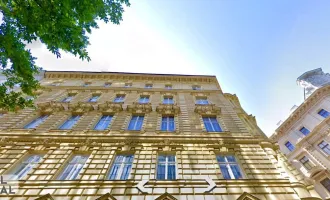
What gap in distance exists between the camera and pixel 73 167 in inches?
374

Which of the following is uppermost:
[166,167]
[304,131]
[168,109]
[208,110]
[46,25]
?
[304,131]

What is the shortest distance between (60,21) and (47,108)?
1147 centimetres

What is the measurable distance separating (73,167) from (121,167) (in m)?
2.90

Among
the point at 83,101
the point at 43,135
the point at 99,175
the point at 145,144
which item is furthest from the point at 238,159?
the point at 83,101

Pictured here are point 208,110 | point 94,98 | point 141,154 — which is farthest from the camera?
point 94,98

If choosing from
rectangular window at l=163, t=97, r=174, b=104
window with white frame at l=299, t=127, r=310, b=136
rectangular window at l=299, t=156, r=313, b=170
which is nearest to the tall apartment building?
rectangular window at l=163, t=97, r=174, b=104

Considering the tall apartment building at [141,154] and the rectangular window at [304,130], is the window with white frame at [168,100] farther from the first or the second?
the rectangular window at [304,130]

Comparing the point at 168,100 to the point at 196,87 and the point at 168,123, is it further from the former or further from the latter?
the point at 196,87

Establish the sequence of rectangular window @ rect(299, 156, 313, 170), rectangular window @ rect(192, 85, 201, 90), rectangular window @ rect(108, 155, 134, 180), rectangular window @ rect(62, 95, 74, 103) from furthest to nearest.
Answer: rectangular window @ rect(299, 156, 313, 170) → rectangular window @ rect(192, 85, 201, 90) → rectangular window @ rect(62, 95, 74, 103) → rectangular window @ rect(108, 155, 134, 180)

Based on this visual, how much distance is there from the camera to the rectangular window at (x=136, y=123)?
43.2 feet

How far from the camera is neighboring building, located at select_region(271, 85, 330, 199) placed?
25.6 meters

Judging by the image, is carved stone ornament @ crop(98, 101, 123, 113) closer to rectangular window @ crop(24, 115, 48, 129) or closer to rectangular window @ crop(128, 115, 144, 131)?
rectangular window @ crop(128, 115, 144, 131)

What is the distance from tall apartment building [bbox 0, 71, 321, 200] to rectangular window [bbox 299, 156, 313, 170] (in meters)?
24.0

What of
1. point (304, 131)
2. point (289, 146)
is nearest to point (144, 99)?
point (304, 131)
